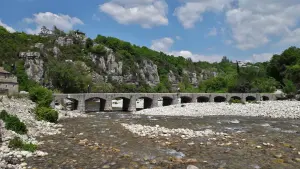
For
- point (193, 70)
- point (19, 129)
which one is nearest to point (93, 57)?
point (193, 70)

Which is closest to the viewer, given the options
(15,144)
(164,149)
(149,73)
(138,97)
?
(15,144)

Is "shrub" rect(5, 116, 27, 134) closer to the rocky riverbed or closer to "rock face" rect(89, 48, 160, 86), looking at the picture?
the rocky riverbed

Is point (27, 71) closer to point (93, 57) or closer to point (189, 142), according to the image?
point (93, 57)

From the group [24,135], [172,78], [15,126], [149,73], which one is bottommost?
[24,135]

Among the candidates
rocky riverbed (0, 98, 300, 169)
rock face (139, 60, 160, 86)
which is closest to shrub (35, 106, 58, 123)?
rocky riverbed (0, 98, 300, 169)

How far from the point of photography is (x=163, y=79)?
167 metres

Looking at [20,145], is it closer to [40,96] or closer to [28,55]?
[40,96]

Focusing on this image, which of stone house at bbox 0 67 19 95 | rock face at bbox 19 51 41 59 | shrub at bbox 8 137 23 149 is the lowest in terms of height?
shrub at bbox 8 137 23 149

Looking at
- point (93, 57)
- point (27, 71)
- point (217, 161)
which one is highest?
point (93, 57)

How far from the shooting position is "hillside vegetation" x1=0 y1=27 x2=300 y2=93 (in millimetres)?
80488

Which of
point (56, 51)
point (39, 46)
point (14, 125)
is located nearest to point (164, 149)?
point (14, 125)

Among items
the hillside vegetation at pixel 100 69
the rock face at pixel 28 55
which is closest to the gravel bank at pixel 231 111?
the hillside vegetation at pixel 100 69

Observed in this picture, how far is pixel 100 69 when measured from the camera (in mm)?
130250

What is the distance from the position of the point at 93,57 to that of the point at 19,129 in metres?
109
